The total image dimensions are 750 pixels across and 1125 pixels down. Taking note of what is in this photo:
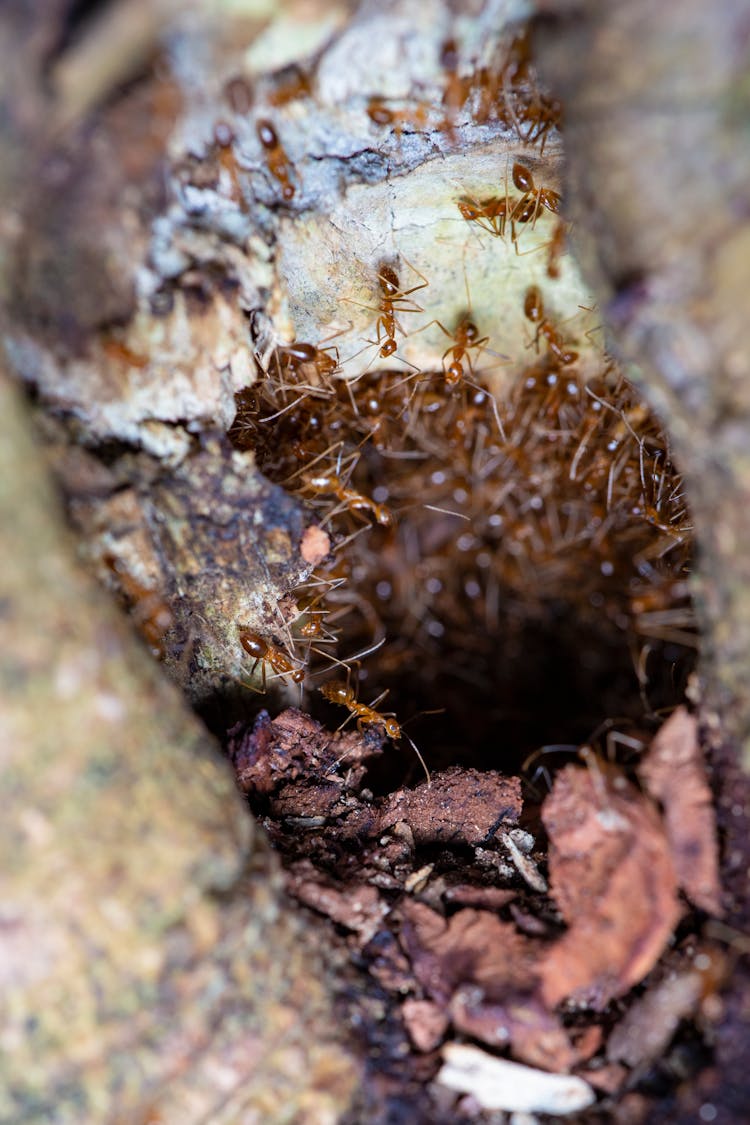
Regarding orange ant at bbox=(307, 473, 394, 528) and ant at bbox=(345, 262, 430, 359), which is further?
orange ant at bbox=(307, 473, 394, 528)

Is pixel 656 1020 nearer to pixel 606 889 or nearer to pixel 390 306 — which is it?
pixel 606 889

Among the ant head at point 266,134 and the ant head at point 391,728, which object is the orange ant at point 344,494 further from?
the ant head at point 266,134

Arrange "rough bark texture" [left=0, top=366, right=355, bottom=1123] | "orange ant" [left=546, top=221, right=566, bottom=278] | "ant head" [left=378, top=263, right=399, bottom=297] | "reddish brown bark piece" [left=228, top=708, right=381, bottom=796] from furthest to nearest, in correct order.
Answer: "ant head" [left=378, top=263, right=399, bottom=297] < "orange ant" [left=546, top=221, right=566, bottom=278] < "reddish brown bark piece" [left=228, top=708, right=381, bottom=796] < "rough bark texture" [left=0, top=366, right=355, bottom=1123]

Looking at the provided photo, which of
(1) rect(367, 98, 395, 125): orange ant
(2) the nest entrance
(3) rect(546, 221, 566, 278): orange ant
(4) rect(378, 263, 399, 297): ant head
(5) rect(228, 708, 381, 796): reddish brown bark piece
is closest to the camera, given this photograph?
(1) rect(367, 98, 395, 125): orange ant

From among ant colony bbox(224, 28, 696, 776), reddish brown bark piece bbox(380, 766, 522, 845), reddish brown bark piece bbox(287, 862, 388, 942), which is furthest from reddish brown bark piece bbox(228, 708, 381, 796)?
reddish brown bark piece bbox(287, 862, 388, 942)

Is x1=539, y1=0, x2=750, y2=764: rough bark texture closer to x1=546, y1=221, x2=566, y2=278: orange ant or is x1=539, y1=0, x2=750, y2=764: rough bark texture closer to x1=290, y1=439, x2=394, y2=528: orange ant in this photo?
x1=546, y1=221, x2=566, y2=278: orange ant

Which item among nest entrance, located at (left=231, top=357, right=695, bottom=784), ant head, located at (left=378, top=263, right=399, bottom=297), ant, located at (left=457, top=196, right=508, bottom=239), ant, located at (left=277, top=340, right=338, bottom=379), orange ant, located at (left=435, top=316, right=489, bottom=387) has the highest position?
ant, located at (left=457, top=196, right=508, bottom=239)

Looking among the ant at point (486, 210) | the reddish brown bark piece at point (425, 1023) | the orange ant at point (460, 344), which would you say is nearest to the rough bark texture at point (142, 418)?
the reddish brown bark piece at point (425, 1023)
